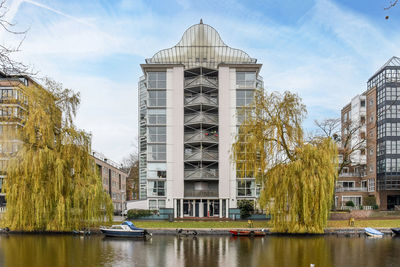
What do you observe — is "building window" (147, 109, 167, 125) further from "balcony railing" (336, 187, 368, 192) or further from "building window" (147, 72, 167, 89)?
"balcony railing" (336, 187, 368, 192)

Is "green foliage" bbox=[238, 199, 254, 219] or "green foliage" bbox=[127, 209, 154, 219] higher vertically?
"green foliage" bbox=[238, 199, 254, 219]

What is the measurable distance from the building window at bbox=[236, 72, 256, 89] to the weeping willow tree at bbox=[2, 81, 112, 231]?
25.9 metres

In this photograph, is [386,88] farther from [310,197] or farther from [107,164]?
[107,164]

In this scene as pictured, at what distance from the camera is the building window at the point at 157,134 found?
200 feet

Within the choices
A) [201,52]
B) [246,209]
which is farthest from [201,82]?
[246,209]

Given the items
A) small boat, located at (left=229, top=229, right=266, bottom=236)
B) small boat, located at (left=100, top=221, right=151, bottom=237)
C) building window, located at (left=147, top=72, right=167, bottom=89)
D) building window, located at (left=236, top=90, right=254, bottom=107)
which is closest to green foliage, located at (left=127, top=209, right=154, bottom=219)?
small boat, located at (left=100, top=221, right=151, bottom=237)

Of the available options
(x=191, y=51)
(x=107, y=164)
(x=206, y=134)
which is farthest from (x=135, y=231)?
(x=107, y=164)

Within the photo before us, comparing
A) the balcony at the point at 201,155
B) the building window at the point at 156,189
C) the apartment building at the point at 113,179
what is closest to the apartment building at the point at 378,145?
the balcony at the point at 201,155

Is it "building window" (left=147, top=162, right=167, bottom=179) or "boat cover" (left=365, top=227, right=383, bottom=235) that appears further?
"building window" (left=147, top=162, right=167, bottom=179)

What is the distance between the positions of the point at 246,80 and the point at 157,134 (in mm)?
15405

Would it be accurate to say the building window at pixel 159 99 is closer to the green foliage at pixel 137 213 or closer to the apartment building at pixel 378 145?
the green foliage at pixel 137 213

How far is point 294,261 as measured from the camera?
89.1ft

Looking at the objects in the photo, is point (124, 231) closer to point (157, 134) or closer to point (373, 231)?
point (157, 134)

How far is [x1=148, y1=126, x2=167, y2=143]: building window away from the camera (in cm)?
6100
